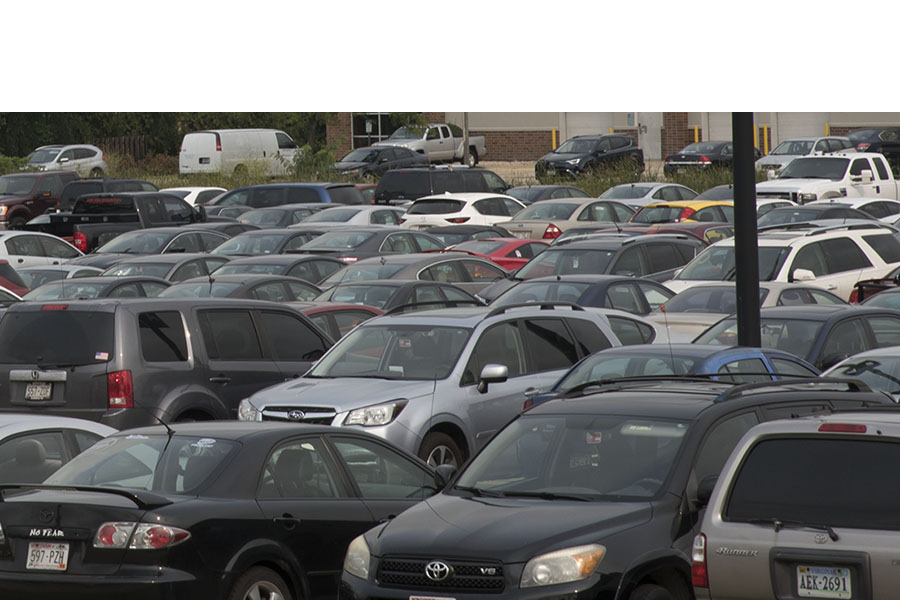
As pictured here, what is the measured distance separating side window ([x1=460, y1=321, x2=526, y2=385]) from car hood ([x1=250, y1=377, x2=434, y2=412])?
21.5 inches

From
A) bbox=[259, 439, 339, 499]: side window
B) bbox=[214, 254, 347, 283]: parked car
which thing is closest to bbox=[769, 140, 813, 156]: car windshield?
bbox=[214, 254, 347, 283]: parked car

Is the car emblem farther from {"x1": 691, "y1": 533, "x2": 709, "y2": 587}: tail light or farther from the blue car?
the blue car

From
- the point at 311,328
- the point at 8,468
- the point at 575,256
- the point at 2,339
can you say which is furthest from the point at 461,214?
the point at 8,468

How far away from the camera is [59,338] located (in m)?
12.6

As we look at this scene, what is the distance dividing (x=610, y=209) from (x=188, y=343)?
65.9ft

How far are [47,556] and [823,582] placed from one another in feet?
13.1

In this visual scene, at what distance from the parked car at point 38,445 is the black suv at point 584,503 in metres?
2.91

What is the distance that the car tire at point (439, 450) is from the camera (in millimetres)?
12130

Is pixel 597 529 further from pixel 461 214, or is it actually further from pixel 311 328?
pixel 461 214

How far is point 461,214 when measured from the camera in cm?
3278

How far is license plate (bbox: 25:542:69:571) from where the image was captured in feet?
23.2

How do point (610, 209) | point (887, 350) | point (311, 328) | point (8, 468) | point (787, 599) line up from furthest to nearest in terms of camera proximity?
point (610, 209)
point (311, 328)
point (887, 350)
point (8, 468)
point (787, 599)

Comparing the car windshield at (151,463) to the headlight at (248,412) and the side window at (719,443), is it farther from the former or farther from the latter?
the headlight at (248,412)

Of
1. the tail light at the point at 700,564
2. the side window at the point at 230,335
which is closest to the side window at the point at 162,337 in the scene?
the side window at the point at 230,335
